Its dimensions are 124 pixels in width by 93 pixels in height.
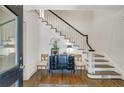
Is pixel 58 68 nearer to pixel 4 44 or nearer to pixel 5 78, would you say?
pixel 4 44

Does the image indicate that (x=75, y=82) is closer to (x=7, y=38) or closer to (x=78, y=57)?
(x=78, y=57)

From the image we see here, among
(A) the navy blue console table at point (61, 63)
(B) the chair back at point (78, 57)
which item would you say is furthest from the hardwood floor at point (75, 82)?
(B) the chair back at point (78, 57)

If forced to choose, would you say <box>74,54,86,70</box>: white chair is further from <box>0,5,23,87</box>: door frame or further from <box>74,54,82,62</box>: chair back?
<box>0,5,23,87</box>: door frame

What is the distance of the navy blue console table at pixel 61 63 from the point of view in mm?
8375

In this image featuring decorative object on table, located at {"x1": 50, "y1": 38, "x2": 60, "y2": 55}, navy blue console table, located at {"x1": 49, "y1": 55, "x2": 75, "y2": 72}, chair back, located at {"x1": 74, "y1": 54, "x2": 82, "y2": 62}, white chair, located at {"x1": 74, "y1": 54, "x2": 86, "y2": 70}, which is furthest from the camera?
chair back, located at {"x1": 74, "y1": 54, "x2": 82, "y2": 62}

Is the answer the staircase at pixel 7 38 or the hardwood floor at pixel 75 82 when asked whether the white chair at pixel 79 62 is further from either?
the staircase at pixel 7 38

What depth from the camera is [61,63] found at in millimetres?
8422

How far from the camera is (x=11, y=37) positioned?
9.23 ft

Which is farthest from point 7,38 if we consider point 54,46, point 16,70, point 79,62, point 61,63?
point 79,62

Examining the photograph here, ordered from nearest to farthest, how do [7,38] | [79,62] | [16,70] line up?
[16,70]
[7,38]
[79,62]

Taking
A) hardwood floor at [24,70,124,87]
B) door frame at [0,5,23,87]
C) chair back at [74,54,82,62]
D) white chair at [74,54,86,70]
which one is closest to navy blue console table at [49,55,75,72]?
white chair at [74,54,86,70]

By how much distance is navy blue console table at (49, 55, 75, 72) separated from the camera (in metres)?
8.38
